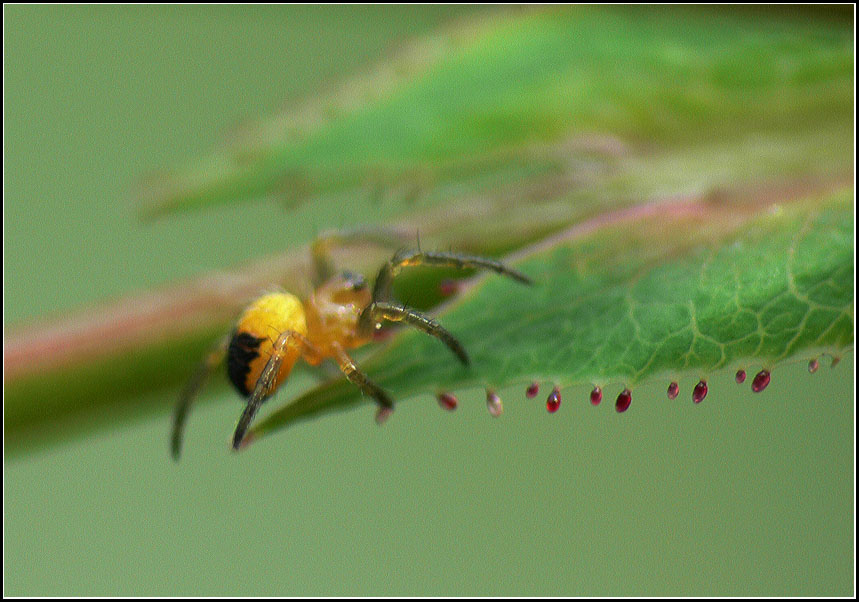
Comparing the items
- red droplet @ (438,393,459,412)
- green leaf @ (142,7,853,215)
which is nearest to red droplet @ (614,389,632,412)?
red droplet @ (438,393,459,412)

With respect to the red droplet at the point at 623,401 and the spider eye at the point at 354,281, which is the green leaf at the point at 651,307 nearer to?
the red droplet at the point at 623,401

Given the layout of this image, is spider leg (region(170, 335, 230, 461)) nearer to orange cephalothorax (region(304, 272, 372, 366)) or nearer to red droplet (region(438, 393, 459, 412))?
orange cephalothorax (region(304, 272, 372, 366))

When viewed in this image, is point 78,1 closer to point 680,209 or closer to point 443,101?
point 443,101

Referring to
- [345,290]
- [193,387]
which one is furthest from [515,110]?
[193,387]

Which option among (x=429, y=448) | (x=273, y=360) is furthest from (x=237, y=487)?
(x=273, y=360)

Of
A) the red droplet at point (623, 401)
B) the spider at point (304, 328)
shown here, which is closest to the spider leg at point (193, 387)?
the spider at point (304, 328)

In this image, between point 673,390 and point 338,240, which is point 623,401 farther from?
point 338,240
